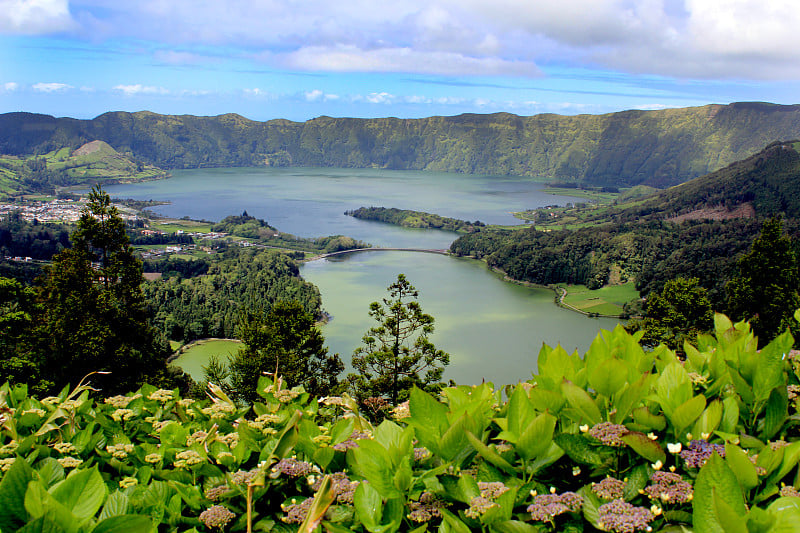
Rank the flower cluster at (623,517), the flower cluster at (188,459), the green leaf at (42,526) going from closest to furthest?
the green leaf at (42,526)
the flower cluster at (623,517)
the flower cluster at (188,459)

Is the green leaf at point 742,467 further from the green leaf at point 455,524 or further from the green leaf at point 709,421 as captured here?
the green leaf at point 455,524

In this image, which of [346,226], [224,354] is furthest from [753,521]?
[346,226]

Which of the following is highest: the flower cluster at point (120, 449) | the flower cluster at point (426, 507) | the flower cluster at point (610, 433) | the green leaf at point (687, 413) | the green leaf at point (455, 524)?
the green leaf at point (687, 413)

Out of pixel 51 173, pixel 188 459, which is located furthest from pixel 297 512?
pixel 51 173

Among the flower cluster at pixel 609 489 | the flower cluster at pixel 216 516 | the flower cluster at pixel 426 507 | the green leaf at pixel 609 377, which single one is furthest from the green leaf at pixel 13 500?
the green leaf at pixel 609 377

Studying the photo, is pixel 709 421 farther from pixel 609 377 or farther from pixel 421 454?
pixel 421 454
